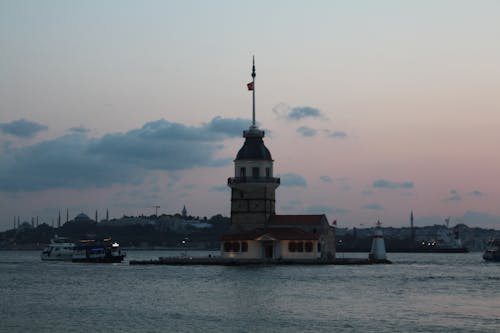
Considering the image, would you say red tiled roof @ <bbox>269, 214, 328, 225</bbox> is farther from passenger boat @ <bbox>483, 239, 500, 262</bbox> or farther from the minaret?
passenger boat @ <bbox>483, 239, 500, 262</bbox>

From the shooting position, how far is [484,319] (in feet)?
175

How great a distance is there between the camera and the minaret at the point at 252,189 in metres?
112

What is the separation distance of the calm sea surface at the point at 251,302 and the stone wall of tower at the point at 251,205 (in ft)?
51.9

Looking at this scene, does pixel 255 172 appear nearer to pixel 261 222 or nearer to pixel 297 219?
pixel 261 222

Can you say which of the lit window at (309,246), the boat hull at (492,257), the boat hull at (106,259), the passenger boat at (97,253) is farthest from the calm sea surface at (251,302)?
the boat hull at (492,257)

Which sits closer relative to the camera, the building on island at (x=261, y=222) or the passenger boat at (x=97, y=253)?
the building on island at (x=261, y=222)

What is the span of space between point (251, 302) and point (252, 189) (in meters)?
49.2

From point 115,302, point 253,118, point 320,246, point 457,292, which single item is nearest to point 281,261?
point 320,246

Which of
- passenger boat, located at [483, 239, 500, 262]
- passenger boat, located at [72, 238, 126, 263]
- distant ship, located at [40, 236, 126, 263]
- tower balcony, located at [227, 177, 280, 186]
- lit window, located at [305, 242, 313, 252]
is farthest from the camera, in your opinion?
passenger boat, located at [483, 239, 500, 262]

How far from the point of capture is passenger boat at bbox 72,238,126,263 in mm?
140125

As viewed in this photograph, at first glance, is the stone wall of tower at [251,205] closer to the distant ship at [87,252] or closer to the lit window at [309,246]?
the lit window at [309,246]

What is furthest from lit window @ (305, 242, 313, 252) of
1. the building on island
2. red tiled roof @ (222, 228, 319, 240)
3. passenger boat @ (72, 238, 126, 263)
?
passenger boat @ (72, 238, 126, 263)

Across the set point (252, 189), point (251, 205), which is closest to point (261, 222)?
point (251, 205)

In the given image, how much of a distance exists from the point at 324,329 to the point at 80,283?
41.6 metres
